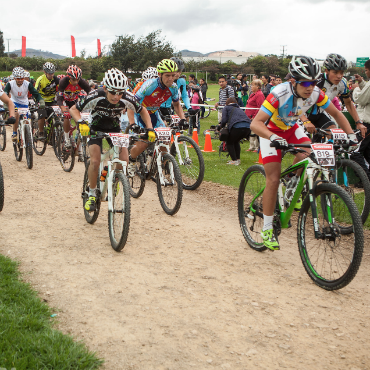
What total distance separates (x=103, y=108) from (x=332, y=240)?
3.47m

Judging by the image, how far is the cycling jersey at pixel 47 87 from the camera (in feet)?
38.7

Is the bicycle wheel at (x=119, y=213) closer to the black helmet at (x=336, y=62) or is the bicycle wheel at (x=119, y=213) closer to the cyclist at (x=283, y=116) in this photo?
the cyclist at (x=283, y=116)

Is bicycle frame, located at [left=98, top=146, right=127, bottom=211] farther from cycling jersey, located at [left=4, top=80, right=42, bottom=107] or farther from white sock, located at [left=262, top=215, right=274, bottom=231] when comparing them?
cycling jersey, located at [left=4, top=80, right=42, bottom=107]

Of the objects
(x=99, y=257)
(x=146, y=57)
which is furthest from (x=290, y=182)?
(x=146, y=57)

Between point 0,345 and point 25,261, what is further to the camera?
point 25,261

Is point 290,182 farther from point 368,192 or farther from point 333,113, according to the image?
point 368,192

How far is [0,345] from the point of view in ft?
10.2

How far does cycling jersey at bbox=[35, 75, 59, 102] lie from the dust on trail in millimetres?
5777

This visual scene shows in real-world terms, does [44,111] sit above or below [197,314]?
above

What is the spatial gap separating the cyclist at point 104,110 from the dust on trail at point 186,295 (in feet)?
3.00

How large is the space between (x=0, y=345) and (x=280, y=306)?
2.43m

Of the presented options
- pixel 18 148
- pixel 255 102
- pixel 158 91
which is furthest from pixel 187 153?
pixel 255 102

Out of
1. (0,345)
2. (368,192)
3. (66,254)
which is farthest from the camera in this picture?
(368,192)

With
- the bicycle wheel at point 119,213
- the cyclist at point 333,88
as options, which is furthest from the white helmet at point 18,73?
the cyclist at point 333,88
